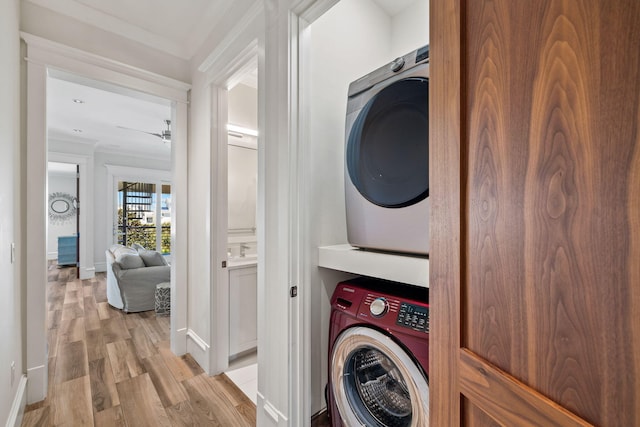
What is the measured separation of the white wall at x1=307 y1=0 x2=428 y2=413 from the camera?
1.61 m

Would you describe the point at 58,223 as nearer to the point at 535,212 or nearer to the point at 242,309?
the point at 242,309

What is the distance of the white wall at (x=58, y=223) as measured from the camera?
9.30 m

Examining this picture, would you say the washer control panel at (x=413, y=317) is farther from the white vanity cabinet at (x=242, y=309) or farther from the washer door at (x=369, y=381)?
the white vanity cabinet at (x=242, y=309)

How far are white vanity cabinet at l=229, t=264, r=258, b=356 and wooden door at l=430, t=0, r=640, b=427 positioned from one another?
2045mm

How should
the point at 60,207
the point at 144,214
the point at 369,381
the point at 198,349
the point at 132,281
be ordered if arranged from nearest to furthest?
the point at 369,381
the point at 198,349
the point at 132,281
the point at 144,214
the point at 60,207

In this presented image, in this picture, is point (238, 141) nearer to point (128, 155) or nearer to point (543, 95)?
point (543, 95)

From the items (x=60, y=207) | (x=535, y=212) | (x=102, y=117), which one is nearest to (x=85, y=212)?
(x=102, y=117)

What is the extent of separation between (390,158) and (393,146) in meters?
0.05

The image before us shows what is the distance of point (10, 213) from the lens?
163cm

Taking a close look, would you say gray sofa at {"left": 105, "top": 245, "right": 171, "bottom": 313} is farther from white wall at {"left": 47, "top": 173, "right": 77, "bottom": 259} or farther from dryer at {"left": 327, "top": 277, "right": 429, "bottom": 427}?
white wall at {"left": 47, "top": 173, "right": 77, "bottom": 259}

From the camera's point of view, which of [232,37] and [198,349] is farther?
[198,349]

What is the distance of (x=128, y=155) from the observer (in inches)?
267

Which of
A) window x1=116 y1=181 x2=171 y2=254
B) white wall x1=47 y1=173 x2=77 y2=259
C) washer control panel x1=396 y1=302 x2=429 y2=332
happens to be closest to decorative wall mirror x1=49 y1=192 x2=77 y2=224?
white wall x1=47 y1=173 x2=77 y2=259

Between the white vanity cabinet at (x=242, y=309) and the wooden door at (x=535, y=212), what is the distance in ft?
6.71
